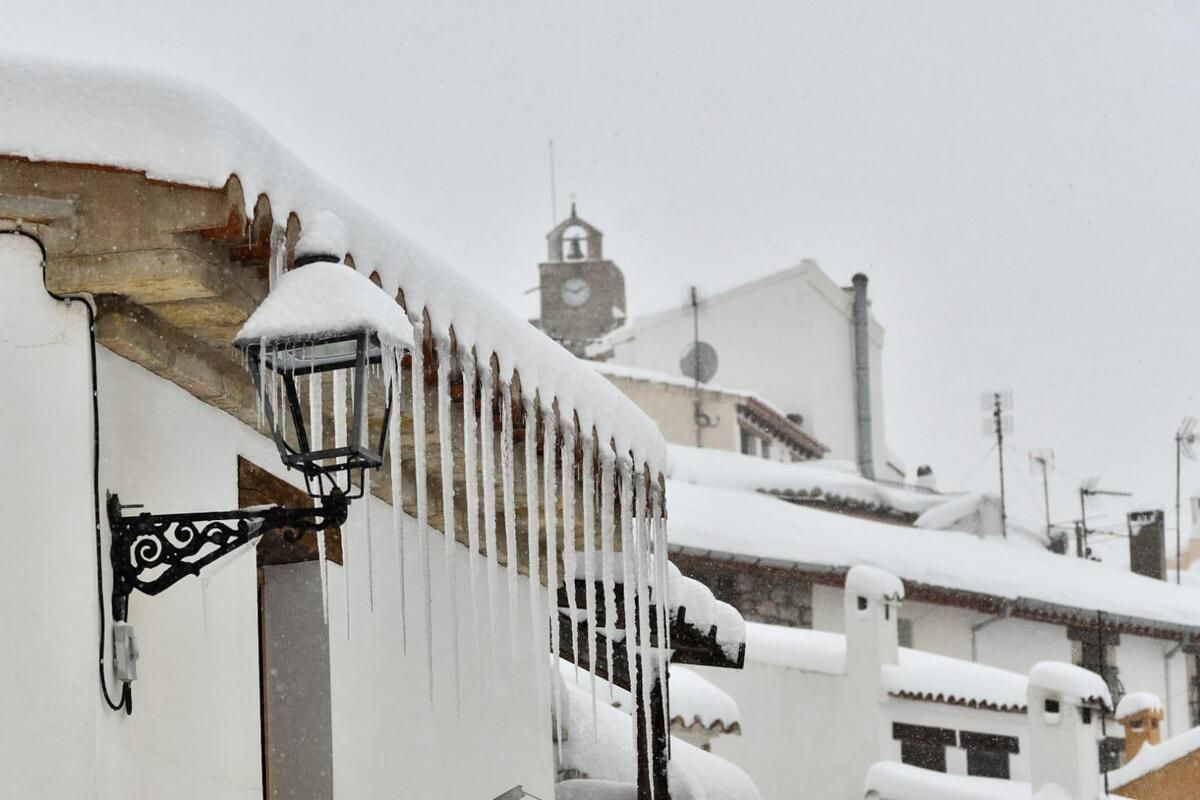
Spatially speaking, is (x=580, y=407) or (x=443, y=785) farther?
(x=443, y=785)

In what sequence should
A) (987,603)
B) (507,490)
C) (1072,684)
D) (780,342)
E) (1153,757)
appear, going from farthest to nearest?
(780,342) < (987,603) < (1153,757) < (1072,684) < (507,490)

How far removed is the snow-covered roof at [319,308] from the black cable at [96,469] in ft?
1.10

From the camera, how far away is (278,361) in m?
3.22

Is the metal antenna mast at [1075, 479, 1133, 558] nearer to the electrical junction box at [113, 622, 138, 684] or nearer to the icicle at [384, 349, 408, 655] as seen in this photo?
the icicle at [384, 349, 408, 655]

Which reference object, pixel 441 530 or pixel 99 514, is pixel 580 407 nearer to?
pixel 441 530

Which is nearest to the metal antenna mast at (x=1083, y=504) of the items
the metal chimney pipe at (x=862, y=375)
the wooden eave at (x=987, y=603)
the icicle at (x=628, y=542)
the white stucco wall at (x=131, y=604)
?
the metal chimney pipe at (x=862, y=375)

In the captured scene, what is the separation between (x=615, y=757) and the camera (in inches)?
301

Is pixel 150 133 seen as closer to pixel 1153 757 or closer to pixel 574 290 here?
pixel 1153 757

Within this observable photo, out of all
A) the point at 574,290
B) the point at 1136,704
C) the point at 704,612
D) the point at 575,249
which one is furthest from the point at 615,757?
the point at 575,249

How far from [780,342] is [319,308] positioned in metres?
27.5

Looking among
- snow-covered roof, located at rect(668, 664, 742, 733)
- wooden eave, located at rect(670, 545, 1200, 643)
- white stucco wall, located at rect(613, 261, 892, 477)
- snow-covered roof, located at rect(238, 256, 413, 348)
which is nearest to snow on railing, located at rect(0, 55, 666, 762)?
snow-covered roof, located at rect(238, 256, 413, 348)

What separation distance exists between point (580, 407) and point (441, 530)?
1142mm

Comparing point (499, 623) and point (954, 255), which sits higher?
point (954, 255)

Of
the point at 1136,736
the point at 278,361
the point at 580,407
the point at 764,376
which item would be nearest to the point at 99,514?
the point at 278,361
